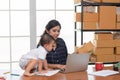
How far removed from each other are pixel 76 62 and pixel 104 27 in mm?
1763

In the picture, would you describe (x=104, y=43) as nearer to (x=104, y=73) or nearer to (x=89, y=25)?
(x=89, y=25)

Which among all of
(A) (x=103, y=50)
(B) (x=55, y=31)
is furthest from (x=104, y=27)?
(B) (x=55, y=31)

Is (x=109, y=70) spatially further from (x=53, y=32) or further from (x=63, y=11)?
(x=63, y=11)

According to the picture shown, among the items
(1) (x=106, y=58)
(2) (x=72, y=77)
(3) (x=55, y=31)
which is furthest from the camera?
(1) (x=106, y=58)

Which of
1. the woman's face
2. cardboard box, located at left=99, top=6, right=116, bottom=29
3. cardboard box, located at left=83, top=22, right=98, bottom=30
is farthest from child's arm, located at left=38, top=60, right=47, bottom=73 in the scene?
cardboard box, located at left=99, top=6, right=116, bottom=29

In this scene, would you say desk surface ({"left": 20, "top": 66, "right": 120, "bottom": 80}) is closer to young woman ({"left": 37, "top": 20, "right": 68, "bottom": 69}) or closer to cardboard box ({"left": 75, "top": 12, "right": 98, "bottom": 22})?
young woman ({"left": 37, "top": 20, "right": 68, "bottom": 69})

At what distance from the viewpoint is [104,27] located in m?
4.11

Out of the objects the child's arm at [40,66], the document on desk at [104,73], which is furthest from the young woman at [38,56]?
the document on desk at [104,73]

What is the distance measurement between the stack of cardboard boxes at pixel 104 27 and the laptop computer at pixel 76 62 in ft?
5.00

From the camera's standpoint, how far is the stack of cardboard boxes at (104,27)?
4.05m

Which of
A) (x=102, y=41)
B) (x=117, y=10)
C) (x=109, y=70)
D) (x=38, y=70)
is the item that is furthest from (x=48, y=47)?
(x=117, y=10)

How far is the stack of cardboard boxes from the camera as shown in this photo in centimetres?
405

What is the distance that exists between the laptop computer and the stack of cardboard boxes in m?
1.52

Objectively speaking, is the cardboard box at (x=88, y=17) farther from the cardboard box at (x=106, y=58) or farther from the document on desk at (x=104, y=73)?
the document on desk at (x=104, y=73)
